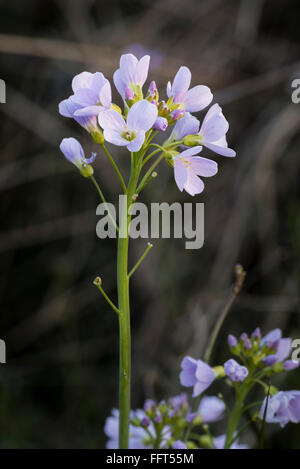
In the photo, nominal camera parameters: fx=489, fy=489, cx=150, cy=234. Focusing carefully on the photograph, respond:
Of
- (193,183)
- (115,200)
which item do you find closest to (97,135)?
(193,183)

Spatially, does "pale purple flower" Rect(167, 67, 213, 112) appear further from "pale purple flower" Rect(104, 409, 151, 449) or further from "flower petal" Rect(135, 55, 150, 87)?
"pale purple flower" Rect(104, 409, 151, 449)

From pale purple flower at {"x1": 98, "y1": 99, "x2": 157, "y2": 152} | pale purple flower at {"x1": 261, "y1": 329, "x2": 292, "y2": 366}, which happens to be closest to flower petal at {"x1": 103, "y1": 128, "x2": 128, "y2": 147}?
pale purple flower at {"x1": 98, "y1": 99, "x2": 157, "y2": 152}

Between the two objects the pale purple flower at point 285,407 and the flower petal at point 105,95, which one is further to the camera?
the pale purple flower at point 285,407

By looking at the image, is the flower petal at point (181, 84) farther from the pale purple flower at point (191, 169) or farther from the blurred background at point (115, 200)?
the blurred background at point (115, 200)

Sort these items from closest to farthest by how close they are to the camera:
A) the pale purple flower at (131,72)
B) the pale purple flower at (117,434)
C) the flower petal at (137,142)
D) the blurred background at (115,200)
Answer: the flower petal at (137,142) → the pale purple flower at (131,72) → the pale purple flower at (117,434) → the blurred background at (115,200)

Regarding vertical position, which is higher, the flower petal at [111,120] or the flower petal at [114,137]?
the flower petal at [111,120]

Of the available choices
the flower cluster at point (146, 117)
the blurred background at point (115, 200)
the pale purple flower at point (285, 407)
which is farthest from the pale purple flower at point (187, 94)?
the blurred background at point (115, 200)

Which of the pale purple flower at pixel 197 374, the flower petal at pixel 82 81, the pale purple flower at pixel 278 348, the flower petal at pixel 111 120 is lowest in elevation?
the pale purple flower at pixel 197 374
